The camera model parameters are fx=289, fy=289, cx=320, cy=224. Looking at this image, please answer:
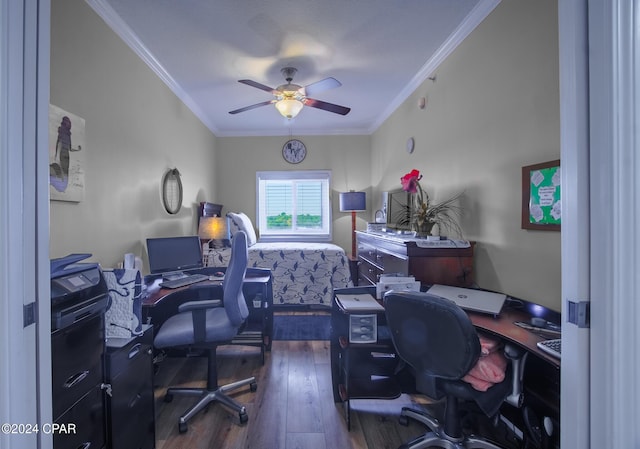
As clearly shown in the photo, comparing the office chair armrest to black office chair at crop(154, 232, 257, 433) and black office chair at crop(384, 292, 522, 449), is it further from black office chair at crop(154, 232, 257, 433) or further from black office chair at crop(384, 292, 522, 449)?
black office chair at crop(384, 292, 522, 449)

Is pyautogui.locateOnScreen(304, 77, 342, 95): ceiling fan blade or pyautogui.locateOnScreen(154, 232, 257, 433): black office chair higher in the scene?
pyautogui.locateOnScreen(304, 77, 342, 95): ceiling fan blade

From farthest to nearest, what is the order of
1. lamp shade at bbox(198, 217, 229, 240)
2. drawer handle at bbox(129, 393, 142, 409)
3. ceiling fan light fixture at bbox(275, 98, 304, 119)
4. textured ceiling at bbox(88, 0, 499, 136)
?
lamp shade at bbox(198, 217, 229, 240), ceiling fan light fixture at bbox(275, 98, 304, 119), textured ceiling at bbox(88, 0, 499, 136), drawer handle at bbox(129, 393, 142, 409)

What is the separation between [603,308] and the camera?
31.7 inches

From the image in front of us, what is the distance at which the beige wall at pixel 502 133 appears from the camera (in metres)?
1.57

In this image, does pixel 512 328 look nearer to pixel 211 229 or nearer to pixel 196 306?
pixel 196 306

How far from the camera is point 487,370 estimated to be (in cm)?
134

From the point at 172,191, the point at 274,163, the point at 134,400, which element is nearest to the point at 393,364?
the point at 134,400

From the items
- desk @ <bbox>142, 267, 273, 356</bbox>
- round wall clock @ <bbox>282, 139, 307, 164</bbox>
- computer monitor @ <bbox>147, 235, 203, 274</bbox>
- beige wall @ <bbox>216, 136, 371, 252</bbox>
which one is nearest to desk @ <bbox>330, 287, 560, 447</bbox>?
desk @ <bbox>142, 267, 273, 356</bbox>

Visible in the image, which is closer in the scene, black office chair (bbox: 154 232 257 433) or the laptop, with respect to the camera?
the laptop

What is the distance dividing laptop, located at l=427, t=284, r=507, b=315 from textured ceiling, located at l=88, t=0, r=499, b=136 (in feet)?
6.31

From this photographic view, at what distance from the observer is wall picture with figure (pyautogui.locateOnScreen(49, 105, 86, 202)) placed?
5.22 ft

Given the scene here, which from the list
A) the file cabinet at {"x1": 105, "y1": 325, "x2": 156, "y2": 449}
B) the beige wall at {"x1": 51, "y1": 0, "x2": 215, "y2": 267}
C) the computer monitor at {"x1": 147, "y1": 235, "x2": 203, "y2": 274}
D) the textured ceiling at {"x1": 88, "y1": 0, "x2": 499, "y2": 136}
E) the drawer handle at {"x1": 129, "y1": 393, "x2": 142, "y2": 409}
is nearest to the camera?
the file cabinet at {"x1": 105, "y1": 325, "x2": 156, "y2": 449}

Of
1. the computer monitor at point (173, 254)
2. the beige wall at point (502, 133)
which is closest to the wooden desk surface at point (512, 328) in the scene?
the beige wall at point (502, 133)

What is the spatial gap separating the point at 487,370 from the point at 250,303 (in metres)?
2.35
